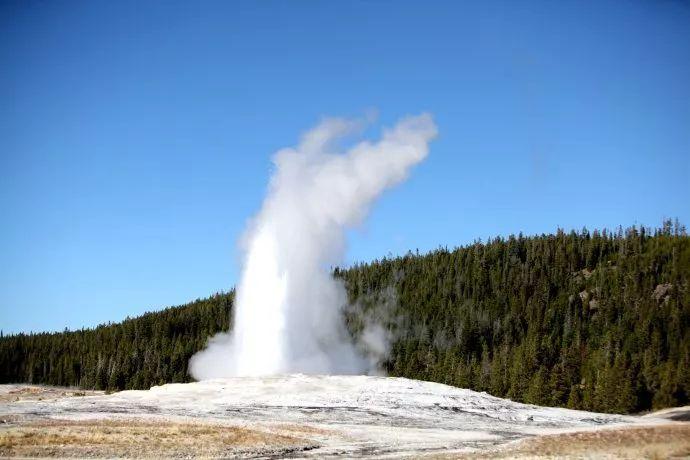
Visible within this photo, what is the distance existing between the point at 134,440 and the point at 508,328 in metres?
112

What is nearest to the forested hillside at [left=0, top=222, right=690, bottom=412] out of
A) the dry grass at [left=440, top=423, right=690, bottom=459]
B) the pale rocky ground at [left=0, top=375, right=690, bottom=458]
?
the pale rocky ground at [left=0, top=375, right=690, bottom=458]

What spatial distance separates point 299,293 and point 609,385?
45.2m

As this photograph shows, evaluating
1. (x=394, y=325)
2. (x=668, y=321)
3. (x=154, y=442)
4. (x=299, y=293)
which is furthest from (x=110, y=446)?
(x=394, y=325)

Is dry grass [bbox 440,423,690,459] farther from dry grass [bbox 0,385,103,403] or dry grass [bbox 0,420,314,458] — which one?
dry grass [bbox 0,385,103,403]

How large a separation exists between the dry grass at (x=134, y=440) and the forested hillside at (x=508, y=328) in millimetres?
58630

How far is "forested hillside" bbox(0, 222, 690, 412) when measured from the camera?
9700 centimetres

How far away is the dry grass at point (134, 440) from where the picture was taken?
111 ft

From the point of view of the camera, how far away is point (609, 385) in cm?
8462

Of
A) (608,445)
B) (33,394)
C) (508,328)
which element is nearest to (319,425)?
(608,445)

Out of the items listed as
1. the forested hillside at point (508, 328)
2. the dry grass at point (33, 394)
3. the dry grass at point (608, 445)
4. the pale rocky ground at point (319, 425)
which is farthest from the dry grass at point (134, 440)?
the forested hillside at point (508, 328)

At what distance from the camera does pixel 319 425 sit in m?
51.8

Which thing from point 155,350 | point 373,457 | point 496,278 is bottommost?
point 373,457

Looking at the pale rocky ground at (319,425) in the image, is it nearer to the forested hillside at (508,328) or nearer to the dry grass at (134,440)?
the dry grass at (134,440)

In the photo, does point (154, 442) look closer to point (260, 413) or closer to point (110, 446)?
point (110, 446)
